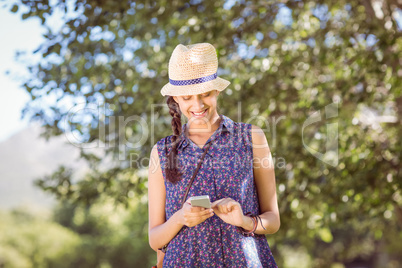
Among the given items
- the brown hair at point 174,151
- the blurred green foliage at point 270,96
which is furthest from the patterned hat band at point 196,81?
the blurred green foliage at point 270,96

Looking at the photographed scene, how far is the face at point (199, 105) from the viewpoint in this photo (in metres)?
1.97

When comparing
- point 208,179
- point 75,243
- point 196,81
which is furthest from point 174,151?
point 75,243

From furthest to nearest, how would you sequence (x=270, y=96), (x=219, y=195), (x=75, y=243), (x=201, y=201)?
(x=75, y=243) → (x=270, y=96) → (x=219, y=195) → (x=201, y=201)

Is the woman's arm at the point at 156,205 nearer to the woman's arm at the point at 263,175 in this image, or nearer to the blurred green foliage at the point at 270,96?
the woman's arm at the point at 263,175

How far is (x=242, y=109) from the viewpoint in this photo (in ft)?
15.2

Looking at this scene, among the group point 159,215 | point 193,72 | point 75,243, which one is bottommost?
point 75,243

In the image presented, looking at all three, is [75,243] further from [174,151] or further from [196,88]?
[196,88]

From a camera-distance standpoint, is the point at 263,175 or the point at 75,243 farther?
the point at 75,243

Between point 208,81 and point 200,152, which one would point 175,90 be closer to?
point 208,81

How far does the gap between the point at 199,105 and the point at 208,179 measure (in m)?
0.29

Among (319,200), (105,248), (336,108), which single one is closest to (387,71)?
(336,108)

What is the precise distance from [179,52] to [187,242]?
→ 0.76 m

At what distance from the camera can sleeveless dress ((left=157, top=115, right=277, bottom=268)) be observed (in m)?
1.89

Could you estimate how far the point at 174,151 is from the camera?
205 cm
